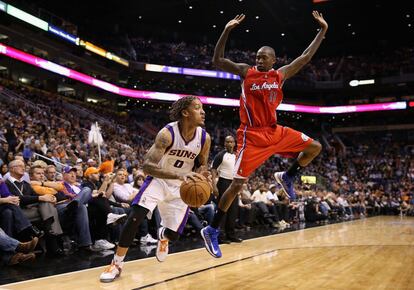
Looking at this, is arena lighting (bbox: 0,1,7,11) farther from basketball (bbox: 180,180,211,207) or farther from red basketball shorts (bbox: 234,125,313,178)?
basketball (bbox: 180,180,211,207)

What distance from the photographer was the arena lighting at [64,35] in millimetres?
24641

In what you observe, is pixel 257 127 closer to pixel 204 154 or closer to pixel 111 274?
pixel 204 154

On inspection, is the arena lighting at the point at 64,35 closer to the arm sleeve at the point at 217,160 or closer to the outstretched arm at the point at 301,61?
the arm sleeve at the point at 217,160

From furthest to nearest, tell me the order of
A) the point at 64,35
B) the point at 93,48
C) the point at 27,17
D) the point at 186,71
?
1. the point at 186,71
2. the point at 93,48
3. the point at 64,35
4. the point at 27,17

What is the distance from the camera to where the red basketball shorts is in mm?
4336

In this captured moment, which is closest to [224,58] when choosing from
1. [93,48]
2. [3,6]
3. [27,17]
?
[3,6]

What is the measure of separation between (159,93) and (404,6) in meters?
17.4

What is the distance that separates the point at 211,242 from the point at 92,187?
101 inches

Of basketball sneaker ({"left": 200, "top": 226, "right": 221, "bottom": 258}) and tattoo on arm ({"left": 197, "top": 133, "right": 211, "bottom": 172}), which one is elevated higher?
tattoo on arm ({"left": 197, "top": 133, "right": 211, "bottom": 172})

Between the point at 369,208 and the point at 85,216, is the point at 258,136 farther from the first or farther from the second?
the point at 369,208

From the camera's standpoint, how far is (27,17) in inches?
899

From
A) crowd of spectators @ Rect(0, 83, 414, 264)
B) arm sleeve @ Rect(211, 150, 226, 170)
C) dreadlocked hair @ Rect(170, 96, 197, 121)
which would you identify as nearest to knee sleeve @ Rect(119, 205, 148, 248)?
dreadlocked hair @ Rect(170, 96, 197, 121)

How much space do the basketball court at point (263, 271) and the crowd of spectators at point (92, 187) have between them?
1.10 metres

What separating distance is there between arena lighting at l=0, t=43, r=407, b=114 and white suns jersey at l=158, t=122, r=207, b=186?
801 inches
